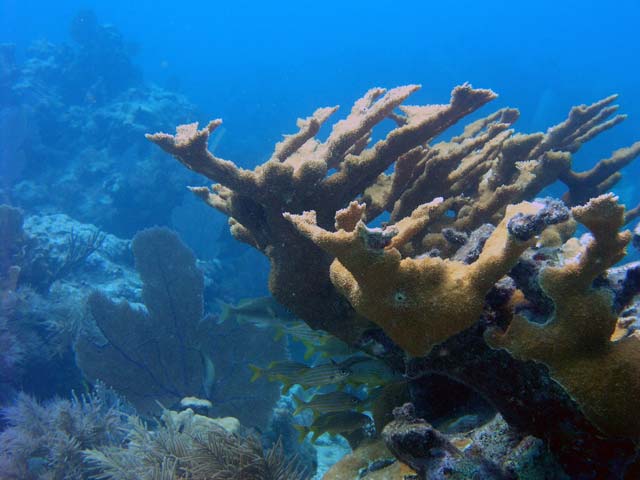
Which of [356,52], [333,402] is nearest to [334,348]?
[333,402]

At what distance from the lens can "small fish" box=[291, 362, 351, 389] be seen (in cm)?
344

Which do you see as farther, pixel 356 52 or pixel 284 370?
pixel 356 52

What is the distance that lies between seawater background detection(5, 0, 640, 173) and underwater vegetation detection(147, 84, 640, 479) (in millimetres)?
21038

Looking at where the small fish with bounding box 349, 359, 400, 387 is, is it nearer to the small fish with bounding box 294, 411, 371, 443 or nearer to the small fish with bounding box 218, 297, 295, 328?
the small fish with bounding box 294, 411, 371, 443

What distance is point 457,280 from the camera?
172 cm

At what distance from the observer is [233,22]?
328 feet

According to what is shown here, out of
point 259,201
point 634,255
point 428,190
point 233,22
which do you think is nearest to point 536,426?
point 428,190

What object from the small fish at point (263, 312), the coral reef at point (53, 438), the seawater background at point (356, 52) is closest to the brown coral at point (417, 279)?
the small fish at point (263, 312)

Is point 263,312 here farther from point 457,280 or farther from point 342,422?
point 457,280

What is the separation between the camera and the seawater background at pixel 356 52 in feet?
139

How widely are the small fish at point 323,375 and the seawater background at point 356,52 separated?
20.6 m

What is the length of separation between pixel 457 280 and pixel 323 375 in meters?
2.21

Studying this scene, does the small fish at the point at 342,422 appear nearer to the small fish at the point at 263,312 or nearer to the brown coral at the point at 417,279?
the small fish at the point at 263,312

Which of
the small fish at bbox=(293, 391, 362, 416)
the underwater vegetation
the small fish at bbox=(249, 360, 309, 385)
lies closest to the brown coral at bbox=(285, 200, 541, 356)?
the underwater vegetation
